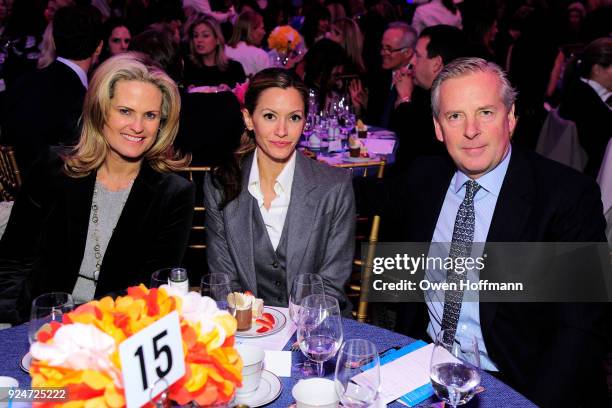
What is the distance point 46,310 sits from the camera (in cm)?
157

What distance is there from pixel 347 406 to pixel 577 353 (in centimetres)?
97

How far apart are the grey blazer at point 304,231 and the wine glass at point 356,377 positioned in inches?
43.0

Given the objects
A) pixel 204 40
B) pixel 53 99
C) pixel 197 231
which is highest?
pixel 204 40

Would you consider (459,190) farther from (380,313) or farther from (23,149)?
(23,149)

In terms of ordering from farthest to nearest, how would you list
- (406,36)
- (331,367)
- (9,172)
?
(406,36) → (9,172) → (331,367)

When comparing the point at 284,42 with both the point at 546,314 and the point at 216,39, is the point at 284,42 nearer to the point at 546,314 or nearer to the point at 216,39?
the point at 216,39

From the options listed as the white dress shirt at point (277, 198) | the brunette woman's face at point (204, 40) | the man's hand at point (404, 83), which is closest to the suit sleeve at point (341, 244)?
the white dress shirt at point (277, 198)

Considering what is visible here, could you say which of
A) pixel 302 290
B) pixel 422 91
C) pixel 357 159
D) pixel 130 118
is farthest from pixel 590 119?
pixel 302 290

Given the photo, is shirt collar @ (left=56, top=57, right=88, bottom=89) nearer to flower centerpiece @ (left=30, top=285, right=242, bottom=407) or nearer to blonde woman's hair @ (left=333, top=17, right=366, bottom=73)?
blonde woman's hair @ (left=333, top=17, right=366, bottom=73)

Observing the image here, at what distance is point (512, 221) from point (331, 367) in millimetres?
854

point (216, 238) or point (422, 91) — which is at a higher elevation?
point (422, 91)

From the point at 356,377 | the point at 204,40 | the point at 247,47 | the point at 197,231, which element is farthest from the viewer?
the point at 247,47

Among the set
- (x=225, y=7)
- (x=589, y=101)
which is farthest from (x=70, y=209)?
(x=225, y=7)

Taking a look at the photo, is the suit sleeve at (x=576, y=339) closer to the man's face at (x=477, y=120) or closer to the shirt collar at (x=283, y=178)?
the man's face at (x=477, y=120)
